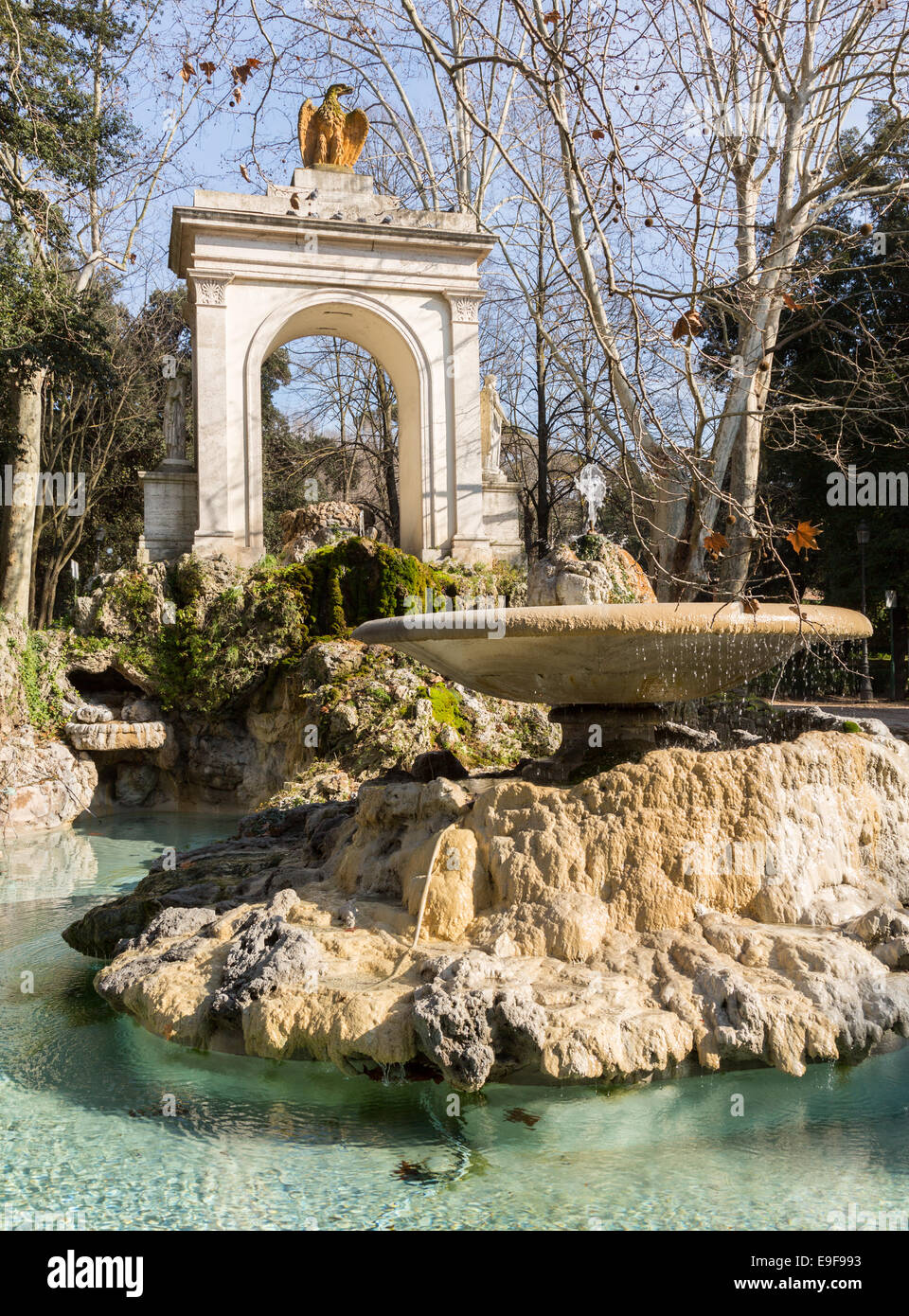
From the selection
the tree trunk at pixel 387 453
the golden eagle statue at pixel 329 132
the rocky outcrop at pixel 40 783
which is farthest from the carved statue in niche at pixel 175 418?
the tree trunk at pixel 387 453

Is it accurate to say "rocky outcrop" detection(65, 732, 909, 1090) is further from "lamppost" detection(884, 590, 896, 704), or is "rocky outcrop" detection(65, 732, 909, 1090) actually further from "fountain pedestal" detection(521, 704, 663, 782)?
"lamppost" detection(884, 590, 896, 704)

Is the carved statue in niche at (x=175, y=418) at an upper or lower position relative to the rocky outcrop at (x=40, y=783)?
upper

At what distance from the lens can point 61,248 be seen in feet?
44.4

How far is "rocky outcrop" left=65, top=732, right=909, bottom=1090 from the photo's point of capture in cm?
410

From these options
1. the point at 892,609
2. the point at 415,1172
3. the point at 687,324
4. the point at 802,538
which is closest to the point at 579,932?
the point at 415,1172

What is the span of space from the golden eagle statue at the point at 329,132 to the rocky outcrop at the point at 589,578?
12.0m

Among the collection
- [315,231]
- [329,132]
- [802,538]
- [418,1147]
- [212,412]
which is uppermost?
[329,132]

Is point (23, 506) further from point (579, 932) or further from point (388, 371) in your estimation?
point (579, 932)

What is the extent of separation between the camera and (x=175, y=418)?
1551cm

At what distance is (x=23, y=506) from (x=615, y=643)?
1210 cm

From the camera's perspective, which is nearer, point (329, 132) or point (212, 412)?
point (212, 412)

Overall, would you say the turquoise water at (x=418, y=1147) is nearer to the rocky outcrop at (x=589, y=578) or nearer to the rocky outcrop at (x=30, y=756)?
the rocky outcrop at (x=589, y=578)

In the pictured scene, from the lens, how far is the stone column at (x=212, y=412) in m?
14.5
